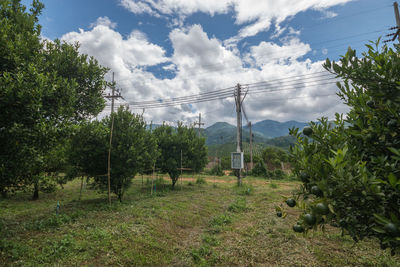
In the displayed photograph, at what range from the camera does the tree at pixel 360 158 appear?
1628 millimetres

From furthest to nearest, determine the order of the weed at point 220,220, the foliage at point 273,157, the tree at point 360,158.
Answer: the foliage at point 273,157, the weed at point 220,220, the tree at point 360,158

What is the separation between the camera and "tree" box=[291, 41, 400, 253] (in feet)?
5.34

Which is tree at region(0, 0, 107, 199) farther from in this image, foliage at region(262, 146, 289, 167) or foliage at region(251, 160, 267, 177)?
foliage at region(262, 146, 289, 167)

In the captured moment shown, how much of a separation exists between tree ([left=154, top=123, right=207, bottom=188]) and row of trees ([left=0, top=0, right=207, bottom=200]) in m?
0.16

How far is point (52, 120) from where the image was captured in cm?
569

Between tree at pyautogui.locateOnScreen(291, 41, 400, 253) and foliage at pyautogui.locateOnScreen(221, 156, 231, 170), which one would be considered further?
foliage at pyautogui.locateOnScreen(221, 156, 231, 170)

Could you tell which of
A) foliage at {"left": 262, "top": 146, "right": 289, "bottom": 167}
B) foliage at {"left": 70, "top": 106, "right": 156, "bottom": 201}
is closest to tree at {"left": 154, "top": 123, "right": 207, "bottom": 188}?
foliage at {"left": 70, "top": 106, "right": 156, "bottom": 201}

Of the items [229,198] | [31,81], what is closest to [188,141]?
[229,198]

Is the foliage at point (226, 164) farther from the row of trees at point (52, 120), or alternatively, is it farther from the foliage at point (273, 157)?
the row of trees at point (52, 120)

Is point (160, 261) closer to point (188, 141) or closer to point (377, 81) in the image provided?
point (377, 81)

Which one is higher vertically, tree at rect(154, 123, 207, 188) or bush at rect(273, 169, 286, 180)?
tree at rect(154, 123, 207, 188)

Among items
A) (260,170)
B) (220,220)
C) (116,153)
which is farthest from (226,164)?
(220,220)

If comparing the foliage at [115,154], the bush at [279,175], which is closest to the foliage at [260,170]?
the bush at [279,175]

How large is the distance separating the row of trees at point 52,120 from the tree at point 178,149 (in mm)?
156
